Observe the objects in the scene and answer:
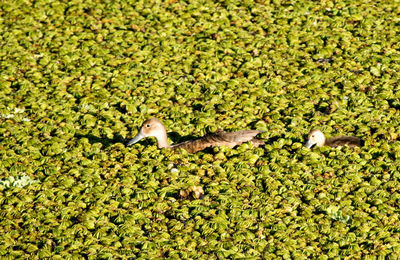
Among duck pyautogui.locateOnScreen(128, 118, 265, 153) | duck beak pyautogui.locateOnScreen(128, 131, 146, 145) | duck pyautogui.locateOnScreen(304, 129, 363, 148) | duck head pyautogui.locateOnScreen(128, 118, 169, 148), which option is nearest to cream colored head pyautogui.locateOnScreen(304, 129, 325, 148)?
duck pyautogui.locateOnScreen(304, 129, 363, 148)

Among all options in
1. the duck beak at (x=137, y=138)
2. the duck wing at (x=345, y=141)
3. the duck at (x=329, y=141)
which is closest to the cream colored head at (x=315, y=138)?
the duck at (x=329, y=141)

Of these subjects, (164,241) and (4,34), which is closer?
(164,241)

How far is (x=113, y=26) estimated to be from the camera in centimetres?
1132

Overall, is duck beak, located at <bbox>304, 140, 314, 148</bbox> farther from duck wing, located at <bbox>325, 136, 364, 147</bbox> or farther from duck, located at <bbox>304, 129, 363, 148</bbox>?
duck wing, located at <bbox>325, 136, 364, 147</bbox>

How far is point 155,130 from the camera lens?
8656 millimetres

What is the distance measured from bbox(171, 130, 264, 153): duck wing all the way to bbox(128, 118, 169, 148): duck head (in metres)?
0.15

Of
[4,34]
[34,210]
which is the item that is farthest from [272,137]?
[4,34]

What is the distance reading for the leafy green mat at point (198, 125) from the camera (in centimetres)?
727

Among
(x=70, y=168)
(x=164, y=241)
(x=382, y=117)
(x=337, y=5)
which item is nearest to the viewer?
(x=164, y=241)

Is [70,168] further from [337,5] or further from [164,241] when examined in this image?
[337,5]

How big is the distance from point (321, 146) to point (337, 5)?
375cm

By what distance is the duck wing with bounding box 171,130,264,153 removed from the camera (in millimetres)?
8609

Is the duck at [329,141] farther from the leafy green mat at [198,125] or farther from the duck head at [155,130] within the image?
the duck head at [155,130]

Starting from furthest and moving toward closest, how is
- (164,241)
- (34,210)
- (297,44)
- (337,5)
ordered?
(337,5)
(297,44)
(34,210)
(164,241)
